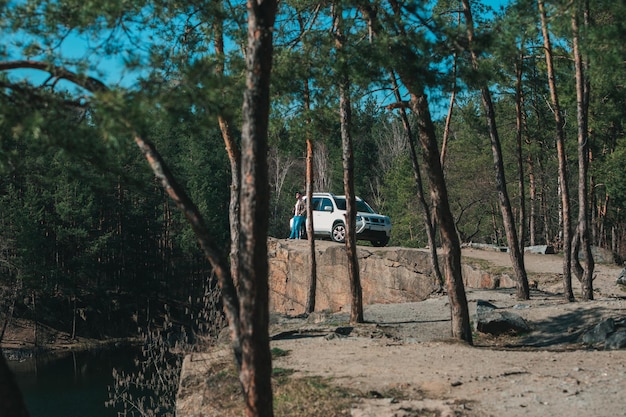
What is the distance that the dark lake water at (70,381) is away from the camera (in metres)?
25.6

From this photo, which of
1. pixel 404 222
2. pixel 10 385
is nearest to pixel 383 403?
pixel 10 385

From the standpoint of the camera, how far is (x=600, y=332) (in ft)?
42.9

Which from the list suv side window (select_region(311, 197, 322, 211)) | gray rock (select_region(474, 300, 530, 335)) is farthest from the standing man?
gray rock (select_region(474, 300, 530, 335))

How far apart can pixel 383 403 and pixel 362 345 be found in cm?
419

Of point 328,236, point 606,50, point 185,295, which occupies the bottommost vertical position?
point 185,295

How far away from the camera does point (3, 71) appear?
8.14m

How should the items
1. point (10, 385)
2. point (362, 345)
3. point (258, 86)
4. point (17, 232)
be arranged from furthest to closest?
1. point (17, 232)
2. point (362, 345)
3. point (258, 86)
4. point (10, 385)

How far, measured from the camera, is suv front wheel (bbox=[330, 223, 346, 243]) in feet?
99.5

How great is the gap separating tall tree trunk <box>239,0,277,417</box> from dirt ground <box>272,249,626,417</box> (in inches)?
81.9

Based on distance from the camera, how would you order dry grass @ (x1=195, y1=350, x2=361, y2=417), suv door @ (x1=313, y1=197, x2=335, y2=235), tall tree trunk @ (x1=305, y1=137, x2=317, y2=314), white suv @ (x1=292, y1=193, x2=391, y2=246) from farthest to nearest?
1. suv door @ (x1=313, y1=197, x2=335, y2=235)
2. white suv @ (x1=292, y1=193, x2=391, y2=246)
3. tall tree trunk @ (x1=305, y1=137, x2=317, y2=314)
4. dry grass @ (x1=195, y1=350, x2=361, y2=417)

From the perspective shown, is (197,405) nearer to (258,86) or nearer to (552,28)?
(258,86)

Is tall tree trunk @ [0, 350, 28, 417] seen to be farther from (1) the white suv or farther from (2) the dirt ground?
(1) the white suv

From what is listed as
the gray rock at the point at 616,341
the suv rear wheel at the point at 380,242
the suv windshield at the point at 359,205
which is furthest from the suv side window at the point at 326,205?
the gray rock at the point at 616,341

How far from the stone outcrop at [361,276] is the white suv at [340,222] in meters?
0.70
